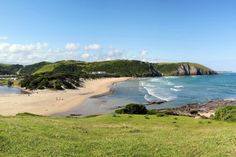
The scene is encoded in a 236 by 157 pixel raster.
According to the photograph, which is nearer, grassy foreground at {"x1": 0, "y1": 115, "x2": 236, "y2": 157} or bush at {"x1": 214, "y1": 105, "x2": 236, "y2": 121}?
grassy foreground at {"x1": 0, "y1": 115, "x2": 236, "y2": 157}

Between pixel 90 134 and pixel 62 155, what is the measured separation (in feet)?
27.2

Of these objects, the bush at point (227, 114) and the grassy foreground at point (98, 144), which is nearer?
Answer: the grassy foreground at point (98, 144)

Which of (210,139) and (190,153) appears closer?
(190,153)

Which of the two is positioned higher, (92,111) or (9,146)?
(9,146)

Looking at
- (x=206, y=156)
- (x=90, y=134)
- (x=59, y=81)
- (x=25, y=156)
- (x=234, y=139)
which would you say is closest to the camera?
(x=25, y=156)

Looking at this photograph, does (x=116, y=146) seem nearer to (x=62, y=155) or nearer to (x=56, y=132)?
(x=62, y=155)

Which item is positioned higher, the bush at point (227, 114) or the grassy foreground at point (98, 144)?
the grassy foreground at point (98, 144)

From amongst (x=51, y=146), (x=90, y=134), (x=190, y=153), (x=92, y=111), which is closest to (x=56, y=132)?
(x=90, y=134)

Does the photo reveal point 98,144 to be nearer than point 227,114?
Yes

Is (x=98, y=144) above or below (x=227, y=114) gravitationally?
above

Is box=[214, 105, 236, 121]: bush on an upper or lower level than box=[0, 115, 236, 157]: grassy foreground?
lower

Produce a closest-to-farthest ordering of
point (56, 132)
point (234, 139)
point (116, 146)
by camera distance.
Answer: point (116, 146), point (234, 139), point (56, 132)

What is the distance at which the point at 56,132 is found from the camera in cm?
2498

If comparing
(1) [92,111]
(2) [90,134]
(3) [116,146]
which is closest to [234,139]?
(3) [116,146]
